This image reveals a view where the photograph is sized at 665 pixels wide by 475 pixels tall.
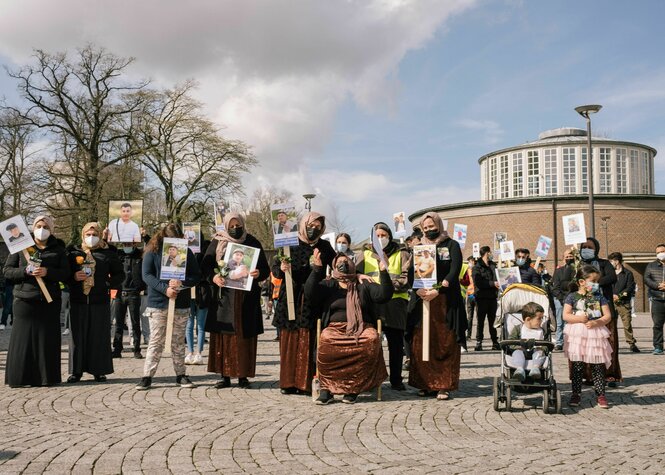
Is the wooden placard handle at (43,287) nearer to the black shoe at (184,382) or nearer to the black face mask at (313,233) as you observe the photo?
the black shoe at (184,382)

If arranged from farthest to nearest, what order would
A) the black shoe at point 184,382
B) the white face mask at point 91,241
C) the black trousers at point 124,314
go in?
the black trousers at point 124,314 < the white face mask at point 91,241 < the black shoe at point 184,382

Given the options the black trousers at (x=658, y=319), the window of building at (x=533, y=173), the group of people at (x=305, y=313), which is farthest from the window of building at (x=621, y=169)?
the group of people at (x=305, y=313)

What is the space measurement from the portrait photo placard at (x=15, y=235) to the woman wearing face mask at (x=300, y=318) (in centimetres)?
339

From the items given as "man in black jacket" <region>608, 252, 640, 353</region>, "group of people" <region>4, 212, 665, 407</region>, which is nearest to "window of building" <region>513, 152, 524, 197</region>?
"man in black jacket" <region>608, 252, 640, 353</region>

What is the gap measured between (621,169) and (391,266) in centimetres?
7155

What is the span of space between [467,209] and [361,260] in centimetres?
5170

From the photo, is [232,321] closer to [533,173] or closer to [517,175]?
[533,173]

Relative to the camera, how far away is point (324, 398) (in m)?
7.77

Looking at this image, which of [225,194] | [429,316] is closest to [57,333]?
[429,316]

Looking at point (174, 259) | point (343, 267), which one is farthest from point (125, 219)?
point (343, 267)

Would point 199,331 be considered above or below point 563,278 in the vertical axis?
below

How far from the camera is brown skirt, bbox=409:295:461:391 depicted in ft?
26.9

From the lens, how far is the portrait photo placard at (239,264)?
8.48 m

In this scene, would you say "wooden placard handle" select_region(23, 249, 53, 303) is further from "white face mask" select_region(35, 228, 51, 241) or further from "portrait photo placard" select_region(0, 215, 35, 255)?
"white face mask" select_region(35, 228, 51, 241)
